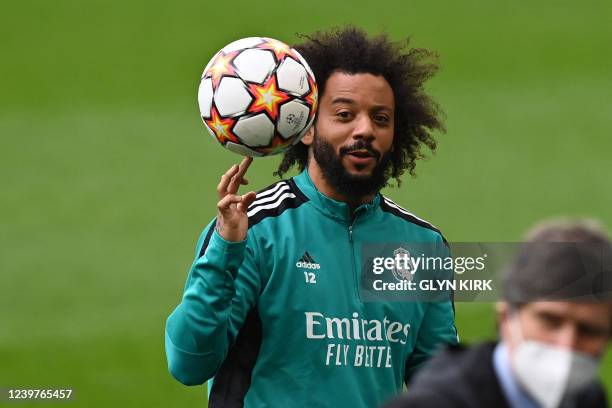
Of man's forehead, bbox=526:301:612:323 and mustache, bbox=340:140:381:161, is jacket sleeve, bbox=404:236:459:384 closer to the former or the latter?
mustache, bbox=340:140:381:161

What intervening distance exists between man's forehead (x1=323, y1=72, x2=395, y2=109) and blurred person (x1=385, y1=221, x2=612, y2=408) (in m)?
2.90

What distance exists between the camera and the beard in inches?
242

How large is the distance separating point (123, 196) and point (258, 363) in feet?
23.5

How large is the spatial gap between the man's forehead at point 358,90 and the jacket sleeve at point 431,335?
90cm

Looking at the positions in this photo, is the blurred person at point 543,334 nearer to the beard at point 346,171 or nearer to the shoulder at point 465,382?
the shoulder at point 465,382

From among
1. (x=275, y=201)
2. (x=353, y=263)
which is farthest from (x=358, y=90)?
(x=353, y=263)

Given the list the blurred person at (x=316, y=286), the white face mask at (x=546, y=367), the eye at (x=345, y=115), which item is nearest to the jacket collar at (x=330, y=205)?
the blurred person at (x=316, y=286)

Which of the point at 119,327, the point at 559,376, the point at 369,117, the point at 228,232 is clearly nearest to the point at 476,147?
the point at 119,327

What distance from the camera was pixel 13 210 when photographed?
41.4ft

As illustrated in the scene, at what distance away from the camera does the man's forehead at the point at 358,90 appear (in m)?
6.26

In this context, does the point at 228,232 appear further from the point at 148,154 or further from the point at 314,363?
the point at 148,154

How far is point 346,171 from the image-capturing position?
6.15 m

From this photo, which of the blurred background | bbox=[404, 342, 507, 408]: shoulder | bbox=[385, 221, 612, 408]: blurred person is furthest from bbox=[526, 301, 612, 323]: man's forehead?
the blurred background

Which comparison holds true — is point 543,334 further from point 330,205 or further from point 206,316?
point 330,205
